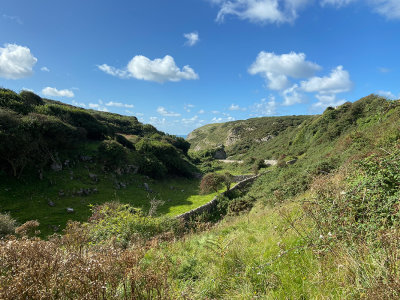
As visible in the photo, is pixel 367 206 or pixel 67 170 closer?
pixel 367 206

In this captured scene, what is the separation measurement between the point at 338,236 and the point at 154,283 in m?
3.12

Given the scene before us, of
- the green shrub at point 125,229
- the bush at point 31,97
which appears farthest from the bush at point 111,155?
the green shrub at point 125,229

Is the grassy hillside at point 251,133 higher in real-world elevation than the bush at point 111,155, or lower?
higher

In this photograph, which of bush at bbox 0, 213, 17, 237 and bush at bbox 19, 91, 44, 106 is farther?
bush at bbox 19, 91, 44, 106

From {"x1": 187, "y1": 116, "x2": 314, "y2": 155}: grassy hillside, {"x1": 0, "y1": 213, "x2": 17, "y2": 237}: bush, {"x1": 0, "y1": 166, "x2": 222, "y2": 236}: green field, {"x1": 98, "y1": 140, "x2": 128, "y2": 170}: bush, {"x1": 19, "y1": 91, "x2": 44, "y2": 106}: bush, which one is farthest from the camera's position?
{"x1": 187, "y1": 116, "x2": 314, "y2": 155}: grassy hillside

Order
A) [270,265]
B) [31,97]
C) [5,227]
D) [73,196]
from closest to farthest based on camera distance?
[270,265], [5,227], [73,196], [31,97]

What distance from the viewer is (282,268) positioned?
3.34 meters

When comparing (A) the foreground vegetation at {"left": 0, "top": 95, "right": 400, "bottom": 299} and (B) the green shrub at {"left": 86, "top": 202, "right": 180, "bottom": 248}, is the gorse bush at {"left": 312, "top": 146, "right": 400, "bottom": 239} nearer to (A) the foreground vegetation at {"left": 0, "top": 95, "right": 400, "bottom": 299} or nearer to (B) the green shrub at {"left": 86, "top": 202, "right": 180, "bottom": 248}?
(A) the foreground vegetation at {"left": 0, "top": 95, "right": 400, "bottom": 299}

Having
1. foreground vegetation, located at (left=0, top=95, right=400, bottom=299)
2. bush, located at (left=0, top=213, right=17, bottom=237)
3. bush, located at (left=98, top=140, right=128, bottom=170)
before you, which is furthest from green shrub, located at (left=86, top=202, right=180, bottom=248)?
bush, located at (left=98, top=140, right=128, bottom=170)

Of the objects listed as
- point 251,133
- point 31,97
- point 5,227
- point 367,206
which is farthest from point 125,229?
point 251,133

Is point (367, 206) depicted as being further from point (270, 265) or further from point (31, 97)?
point (31, 97)

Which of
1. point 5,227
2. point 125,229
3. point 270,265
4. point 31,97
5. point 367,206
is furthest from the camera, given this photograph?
point 31,97

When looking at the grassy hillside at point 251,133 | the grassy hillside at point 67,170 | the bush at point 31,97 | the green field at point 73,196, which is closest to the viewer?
the green field at point 73,196

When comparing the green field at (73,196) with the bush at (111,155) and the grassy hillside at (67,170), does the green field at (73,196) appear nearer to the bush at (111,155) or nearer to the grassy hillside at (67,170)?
the grassy hillside at (67,170)
